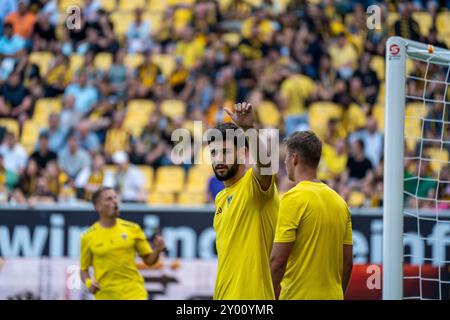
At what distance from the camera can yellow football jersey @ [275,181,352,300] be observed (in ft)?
18.6

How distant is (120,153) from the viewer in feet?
45.3

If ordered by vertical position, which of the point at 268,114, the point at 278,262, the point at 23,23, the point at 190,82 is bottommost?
the point at 278,262

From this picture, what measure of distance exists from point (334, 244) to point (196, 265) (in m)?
5.73

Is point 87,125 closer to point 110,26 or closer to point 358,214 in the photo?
point 110,26

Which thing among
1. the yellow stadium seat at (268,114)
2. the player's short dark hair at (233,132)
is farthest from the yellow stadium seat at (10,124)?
the player's short dark hair at (233,132)

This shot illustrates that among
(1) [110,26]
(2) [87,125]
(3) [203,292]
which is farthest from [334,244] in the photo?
(1) [110,26]

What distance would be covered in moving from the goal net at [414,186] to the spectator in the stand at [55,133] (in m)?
5.34

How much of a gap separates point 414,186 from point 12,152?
21.2 ft

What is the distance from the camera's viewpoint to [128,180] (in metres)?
13.4

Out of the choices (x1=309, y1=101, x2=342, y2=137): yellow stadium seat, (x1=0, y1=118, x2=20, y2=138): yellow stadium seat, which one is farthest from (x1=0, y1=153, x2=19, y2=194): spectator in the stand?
(x1=309, y1=101, x2=342, y2=137): yellow stadium seat

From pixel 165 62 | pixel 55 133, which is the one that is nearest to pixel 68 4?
pixel 165 62

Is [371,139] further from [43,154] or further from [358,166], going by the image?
[43,154]

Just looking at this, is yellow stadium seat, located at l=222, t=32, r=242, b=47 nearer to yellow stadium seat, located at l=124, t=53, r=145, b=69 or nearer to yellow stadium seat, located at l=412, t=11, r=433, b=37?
yellow stadium seat, located at l=124, t=53, r=145, b=69

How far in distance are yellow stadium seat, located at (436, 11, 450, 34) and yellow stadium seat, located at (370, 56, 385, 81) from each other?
55.5 inches
